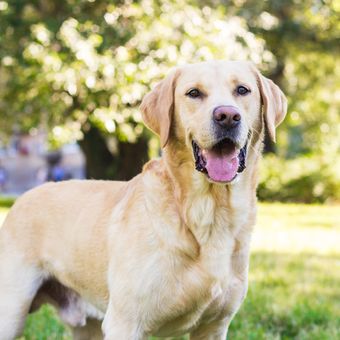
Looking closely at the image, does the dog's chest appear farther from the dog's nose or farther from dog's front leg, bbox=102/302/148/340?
the dog's nose

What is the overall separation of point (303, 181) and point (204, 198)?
17165 millimetres

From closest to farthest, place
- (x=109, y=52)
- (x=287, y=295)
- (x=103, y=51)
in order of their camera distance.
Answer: (x=287, y=295) < (x=109, y=52) < (x=103, y=51)

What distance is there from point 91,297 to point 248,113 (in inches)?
54.3

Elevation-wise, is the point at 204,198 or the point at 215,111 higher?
the point at 215,111

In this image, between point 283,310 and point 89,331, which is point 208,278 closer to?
point 89,331

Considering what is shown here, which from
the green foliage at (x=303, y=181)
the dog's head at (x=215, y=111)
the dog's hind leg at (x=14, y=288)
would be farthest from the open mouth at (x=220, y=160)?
the green foliage at (x=303, y=181)

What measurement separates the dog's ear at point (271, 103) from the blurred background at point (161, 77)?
1.77m

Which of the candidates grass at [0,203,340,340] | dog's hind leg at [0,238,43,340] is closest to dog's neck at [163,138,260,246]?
dog's hind leg at [0,238,43,340]

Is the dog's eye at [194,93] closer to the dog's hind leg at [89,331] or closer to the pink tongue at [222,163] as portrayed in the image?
the pink tongue at [222,163]

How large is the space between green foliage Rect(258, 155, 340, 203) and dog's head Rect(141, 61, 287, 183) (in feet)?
54.8

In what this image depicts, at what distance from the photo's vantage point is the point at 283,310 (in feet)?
17.9

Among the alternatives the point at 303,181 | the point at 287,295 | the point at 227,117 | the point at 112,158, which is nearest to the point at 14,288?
the point at 227,117

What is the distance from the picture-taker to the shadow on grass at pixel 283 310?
495 cm

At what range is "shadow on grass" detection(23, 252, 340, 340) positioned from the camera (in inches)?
195
